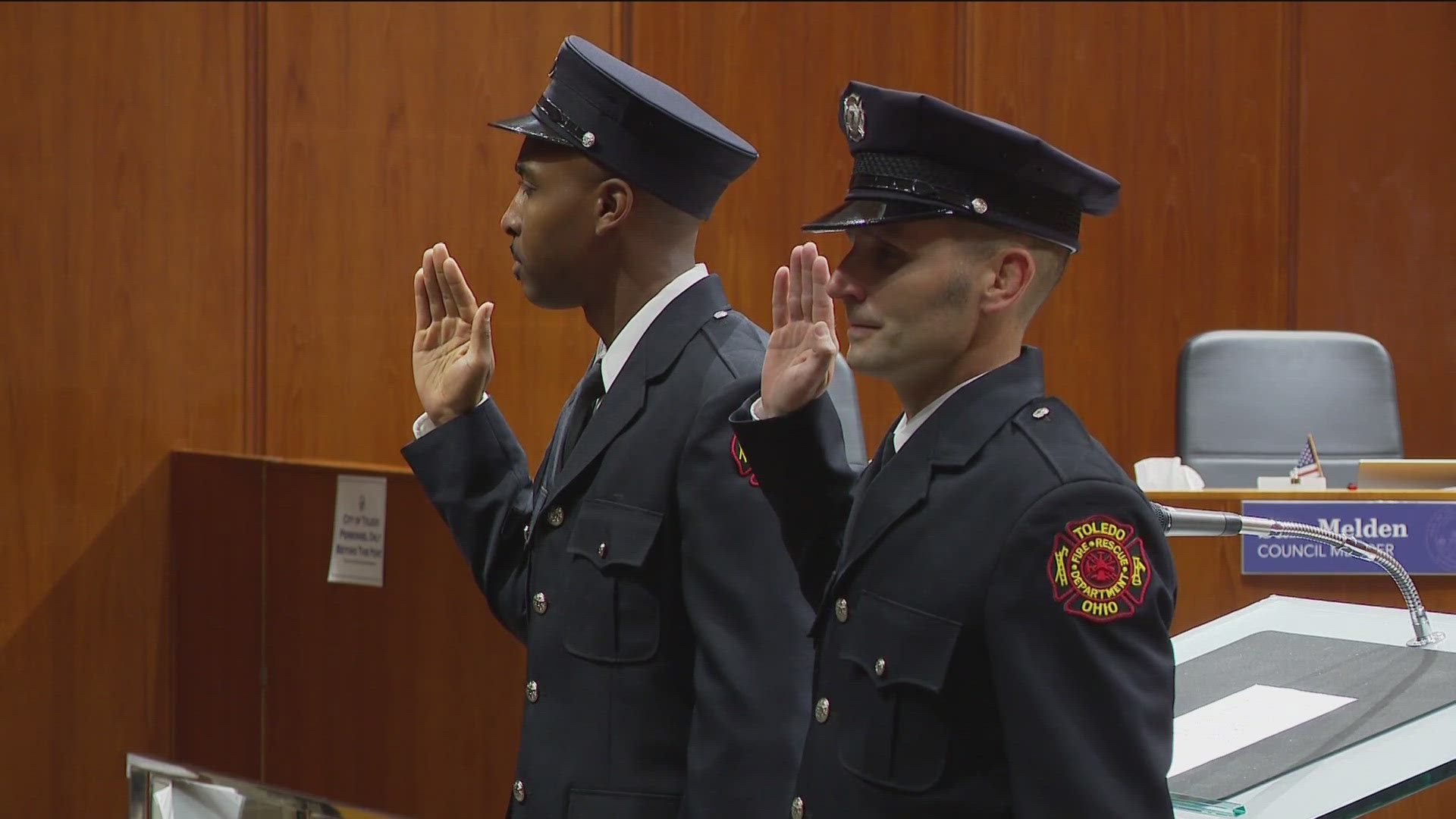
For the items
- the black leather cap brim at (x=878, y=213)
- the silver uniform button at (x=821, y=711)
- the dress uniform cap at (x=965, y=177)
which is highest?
the dress uniform cap at (x=965, y=177)

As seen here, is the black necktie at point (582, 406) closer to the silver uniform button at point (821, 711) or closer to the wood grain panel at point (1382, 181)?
the silver uniform button at point (821, 711)

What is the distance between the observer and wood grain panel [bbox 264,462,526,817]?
241cm

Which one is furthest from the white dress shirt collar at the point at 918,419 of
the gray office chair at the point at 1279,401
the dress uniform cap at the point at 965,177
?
the gray office chair at the point at 1279,401

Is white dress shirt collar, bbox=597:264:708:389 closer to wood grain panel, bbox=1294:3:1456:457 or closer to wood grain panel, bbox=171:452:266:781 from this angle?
wood grain panel, bbox=171:452:266:781

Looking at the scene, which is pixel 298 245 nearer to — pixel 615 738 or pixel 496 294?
pixel 496 294

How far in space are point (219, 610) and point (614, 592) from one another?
2.00 metres

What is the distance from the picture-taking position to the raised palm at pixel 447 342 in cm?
174

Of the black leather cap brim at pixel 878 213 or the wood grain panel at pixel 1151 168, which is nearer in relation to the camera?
the black leather cap brim at pixel 878 213

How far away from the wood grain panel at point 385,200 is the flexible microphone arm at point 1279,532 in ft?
9.22

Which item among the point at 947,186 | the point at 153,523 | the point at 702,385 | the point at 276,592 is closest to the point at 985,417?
the point at 947,186

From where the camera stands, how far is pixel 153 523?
11.4 feet

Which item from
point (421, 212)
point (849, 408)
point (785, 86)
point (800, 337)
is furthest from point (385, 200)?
point (800, 337)

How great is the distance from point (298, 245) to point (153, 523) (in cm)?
81

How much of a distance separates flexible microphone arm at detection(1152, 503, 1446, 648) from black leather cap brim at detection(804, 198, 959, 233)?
0.36 meters
